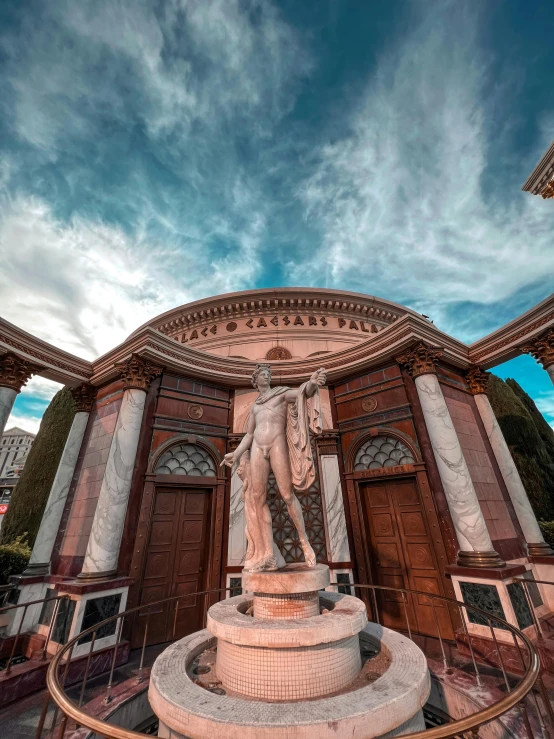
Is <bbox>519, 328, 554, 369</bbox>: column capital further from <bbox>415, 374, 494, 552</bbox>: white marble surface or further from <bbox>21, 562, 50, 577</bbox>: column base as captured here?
<bbox>21, 562, 50, 577</bbox>: column base

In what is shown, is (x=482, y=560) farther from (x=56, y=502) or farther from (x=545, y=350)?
(x=56, y=502)

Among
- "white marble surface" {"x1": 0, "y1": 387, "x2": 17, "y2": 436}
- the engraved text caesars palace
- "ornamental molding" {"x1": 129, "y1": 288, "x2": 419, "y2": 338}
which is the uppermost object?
"ornamental molding" {"x1": 129, "y1": 288, "x2": 419, "y2": 338}

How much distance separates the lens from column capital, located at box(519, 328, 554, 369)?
23.1 feet

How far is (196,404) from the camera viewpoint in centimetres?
855

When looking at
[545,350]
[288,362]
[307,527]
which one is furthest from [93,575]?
[545,350]

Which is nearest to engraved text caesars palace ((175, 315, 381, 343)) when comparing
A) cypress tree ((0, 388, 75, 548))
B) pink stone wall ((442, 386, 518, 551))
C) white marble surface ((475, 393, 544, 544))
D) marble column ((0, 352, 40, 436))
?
pink stone wall ((442, 386, 518, 551))

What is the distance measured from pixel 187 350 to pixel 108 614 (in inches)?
225

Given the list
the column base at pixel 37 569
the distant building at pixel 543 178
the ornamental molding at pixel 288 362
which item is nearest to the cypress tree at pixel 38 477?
the column base at pixel 37 569

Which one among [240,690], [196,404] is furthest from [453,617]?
[196,404]

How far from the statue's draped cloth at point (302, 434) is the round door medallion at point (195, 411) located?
434cm

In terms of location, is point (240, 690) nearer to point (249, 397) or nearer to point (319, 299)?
point (249, 397)

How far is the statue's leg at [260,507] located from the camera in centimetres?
436

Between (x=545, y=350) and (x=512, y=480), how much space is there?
3.12 m

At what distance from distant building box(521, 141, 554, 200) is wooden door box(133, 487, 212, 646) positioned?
10.5 m
